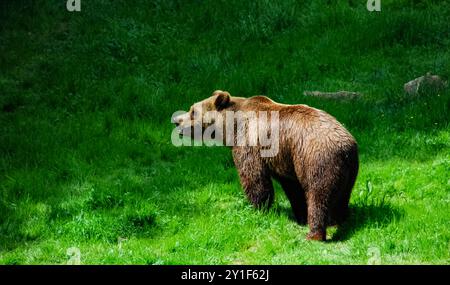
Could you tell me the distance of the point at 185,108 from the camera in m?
11.5

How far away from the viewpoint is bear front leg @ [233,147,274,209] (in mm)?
8414

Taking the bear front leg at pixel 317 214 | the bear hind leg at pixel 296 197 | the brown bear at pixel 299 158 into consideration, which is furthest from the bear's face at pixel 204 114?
the bear front leg at pixel 317 214

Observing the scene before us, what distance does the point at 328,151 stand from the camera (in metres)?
7.50

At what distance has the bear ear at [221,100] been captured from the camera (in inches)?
351

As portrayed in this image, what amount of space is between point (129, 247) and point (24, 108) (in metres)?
4.73

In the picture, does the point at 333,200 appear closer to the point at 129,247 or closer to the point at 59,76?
the point at 129,247

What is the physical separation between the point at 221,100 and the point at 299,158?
1586 mm

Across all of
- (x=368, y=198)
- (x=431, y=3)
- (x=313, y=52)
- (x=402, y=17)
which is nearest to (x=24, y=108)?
(x=313, y=52)

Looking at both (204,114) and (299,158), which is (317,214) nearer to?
(299,158)

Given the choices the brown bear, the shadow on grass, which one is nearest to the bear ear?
the brown bear

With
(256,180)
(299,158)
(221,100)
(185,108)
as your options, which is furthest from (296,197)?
(185,108)

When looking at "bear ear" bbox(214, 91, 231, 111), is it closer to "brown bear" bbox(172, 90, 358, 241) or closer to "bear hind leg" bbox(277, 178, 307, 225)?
"brown bear" bbox(172, 90, 358, 241)

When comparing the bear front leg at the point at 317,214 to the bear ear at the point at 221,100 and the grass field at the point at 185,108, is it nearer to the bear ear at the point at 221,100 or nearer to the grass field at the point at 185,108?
the grass field at the point at 185,108

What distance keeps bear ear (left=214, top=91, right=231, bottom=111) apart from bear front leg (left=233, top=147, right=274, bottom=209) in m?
0.73
